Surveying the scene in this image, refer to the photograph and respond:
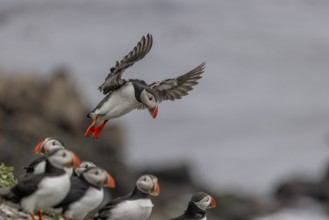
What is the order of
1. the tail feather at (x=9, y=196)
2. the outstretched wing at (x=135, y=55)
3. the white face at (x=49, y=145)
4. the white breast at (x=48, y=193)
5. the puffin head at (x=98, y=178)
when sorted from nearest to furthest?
1. the white breast at (x=48, y=193)
2. the tail feather at (x=9, y=196)
3. the puffin head at (x=98, y=178)
4. the white face at (x=49, y=145)
5. the outstretched wing at (x=135, y=55)

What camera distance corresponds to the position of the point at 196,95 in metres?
58.6

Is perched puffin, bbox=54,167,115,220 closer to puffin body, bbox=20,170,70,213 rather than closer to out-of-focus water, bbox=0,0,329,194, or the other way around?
puffin body, bbox=20,170,70,213

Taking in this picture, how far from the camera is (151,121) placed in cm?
5222

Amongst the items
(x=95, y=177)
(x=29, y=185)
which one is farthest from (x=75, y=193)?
(x=29, y=185)

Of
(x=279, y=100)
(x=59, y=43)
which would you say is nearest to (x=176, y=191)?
(x=279, y=100)

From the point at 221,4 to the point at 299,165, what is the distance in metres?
38.4

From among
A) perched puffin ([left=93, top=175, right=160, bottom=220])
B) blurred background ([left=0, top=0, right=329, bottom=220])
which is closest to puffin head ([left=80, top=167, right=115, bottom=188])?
perched puffin ([left=93, top=175, right=160, bottom=220])

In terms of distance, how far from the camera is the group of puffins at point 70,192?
881 cm

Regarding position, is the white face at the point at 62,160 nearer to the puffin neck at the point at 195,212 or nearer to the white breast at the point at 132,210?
the white breast at the point at 132,210

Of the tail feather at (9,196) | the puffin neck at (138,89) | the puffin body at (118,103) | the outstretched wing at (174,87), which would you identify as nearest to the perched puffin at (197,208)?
the tail feather at (9,196)

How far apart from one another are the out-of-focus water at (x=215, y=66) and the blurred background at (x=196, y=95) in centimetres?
11

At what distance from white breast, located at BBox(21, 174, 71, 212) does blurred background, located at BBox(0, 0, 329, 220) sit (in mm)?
15390

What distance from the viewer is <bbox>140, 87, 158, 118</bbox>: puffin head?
11766 millimetres

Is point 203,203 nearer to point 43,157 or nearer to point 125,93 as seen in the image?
point 43,157
